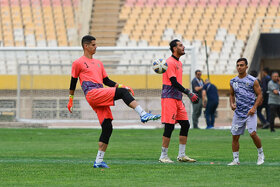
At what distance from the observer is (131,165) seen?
10.3 metres

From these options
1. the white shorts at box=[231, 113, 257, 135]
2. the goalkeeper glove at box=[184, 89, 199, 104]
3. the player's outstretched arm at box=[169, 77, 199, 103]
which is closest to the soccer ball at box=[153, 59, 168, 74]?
the player's outstretched arm at box=[169, 77, 199, 103]

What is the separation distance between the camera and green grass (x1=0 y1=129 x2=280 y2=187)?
8195 mm

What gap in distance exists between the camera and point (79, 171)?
9375mm

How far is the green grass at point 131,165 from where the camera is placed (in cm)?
820

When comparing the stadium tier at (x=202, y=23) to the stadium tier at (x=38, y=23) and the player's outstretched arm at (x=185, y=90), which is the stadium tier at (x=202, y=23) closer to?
the stadium tier at (x=38, y=23)

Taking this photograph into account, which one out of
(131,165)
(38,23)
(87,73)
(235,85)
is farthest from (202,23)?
(87,73)

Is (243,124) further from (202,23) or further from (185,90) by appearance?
(202,23)

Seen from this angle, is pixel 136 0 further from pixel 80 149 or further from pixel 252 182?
pixel 252 182

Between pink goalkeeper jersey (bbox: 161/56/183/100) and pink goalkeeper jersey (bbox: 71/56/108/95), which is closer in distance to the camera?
pink goalkeeper jersey (bbox: 71/56/108/95)

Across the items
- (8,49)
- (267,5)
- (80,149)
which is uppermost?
(267,5)

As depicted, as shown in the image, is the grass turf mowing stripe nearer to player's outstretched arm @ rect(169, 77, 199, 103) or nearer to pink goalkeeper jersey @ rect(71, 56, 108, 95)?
player's outstretched arm @ rect(169, 77, 199, 103)

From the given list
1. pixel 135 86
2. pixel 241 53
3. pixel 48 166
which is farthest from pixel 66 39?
pixel 48 166

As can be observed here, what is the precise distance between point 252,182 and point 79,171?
2.53m

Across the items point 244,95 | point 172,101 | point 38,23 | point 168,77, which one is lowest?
point 172,101
